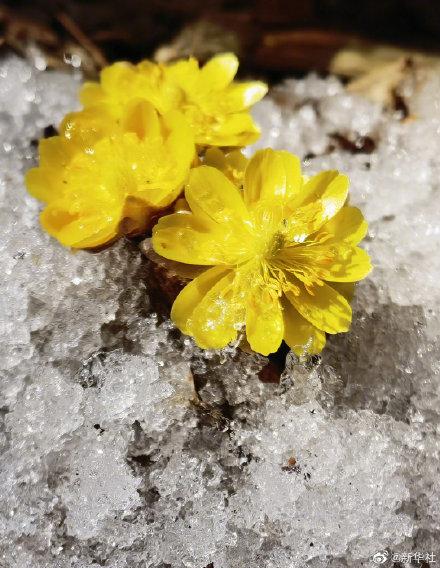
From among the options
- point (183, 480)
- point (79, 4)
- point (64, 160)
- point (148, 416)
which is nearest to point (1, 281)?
point (64, 160)

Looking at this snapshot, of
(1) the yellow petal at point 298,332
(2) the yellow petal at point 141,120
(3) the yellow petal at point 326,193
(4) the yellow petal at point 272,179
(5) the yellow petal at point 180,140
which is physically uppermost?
(2) the yellow petal at point 141,120

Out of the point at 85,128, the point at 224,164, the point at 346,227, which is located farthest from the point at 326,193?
the point at 85,128

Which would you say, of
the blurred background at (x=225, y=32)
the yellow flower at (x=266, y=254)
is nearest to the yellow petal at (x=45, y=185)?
the yellow flower at (x=266, y=254)

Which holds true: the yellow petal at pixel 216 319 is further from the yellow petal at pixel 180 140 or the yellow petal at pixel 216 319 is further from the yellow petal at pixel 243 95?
the yellow petal at pixel 243 95

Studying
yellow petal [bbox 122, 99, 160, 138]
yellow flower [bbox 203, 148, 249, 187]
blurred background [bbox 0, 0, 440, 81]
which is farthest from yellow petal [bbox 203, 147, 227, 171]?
blurred background [bbox 0, 0, 440, 81]

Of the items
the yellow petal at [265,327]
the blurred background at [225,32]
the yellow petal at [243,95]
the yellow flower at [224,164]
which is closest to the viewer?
the yellow petal at [265,327]
